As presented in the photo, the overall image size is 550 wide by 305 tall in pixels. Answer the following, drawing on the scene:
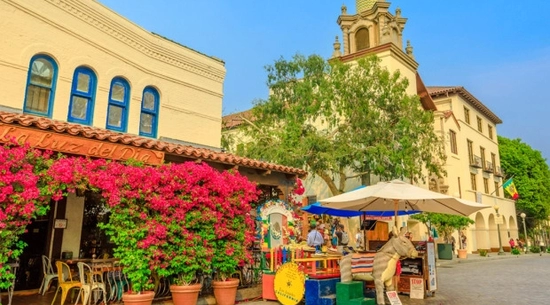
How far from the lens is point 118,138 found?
8438mm

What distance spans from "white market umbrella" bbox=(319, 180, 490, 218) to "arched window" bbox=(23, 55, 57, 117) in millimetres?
7648

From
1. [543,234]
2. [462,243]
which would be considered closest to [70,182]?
[462,243]

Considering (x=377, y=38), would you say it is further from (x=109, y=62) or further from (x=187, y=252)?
(x=187, y=252)

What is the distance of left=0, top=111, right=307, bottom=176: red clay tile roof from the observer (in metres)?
7.18

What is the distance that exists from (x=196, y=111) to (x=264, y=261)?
6.47 metres

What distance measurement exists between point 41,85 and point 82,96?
3.48 feet

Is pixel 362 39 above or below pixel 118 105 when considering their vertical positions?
above

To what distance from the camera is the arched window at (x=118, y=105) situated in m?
11.7

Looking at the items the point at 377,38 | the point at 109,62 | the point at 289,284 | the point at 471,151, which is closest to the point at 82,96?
the point at 109,62

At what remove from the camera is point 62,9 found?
35.6 ft

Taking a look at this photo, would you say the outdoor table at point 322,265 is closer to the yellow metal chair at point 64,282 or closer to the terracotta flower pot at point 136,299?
the terracotta flower pot at point 136,299

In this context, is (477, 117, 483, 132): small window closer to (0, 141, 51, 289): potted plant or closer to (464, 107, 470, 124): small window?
(464, 107, 470, 124): small window

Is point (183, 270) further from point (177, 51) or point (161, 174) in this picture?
point (177, 51)

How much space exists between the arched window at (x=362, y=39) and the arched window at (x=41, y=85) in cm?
2348
